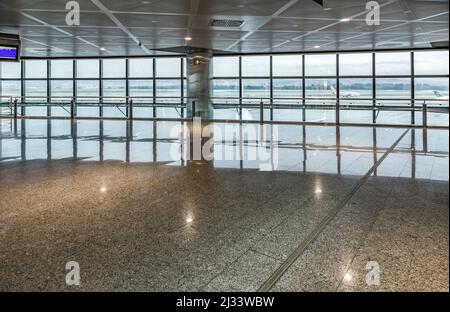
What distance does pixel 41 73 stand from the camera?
21.9 meters

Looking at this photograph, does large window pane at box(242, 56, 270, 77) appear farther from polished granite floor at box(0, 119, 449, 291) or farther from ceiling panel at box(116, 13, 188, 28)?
polished granite floor at box(0, 119, 449, 291)

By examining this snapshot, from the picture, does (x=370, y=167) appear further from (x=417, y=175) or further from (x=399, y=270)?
(x=399, y=270)

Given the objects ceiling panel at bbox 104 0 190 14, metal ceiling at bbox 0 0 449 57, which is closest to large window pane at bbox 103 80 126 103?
metal ceiling at bbox 0 0 449 57

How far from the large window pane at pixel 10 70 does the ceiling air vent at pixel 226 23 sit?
17.6 meters

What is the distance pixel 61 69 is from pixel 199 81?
1102cm

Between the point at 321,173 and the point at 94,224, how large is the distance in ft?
11.7

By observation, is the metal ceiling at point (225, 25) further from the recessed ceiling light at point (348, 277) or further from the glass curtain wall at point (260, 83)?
the recessed ceiling light at point (348, 277)

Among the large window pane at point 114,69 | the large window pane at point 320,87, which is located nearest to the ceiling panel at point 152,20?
the large window pane at point 320,87

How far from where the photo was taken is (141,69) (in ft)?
67.9

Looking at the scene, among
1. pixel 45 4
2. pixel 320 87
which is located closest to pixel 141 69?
pixel 320 87

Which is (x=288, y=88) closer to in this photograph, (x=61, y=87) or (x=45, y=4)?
(x=45, y=4)

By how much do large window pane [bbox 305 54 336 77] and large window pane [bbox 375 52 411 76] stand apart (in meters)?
2.19

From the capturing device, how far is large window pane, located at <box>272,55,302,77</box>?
18.8 meters
